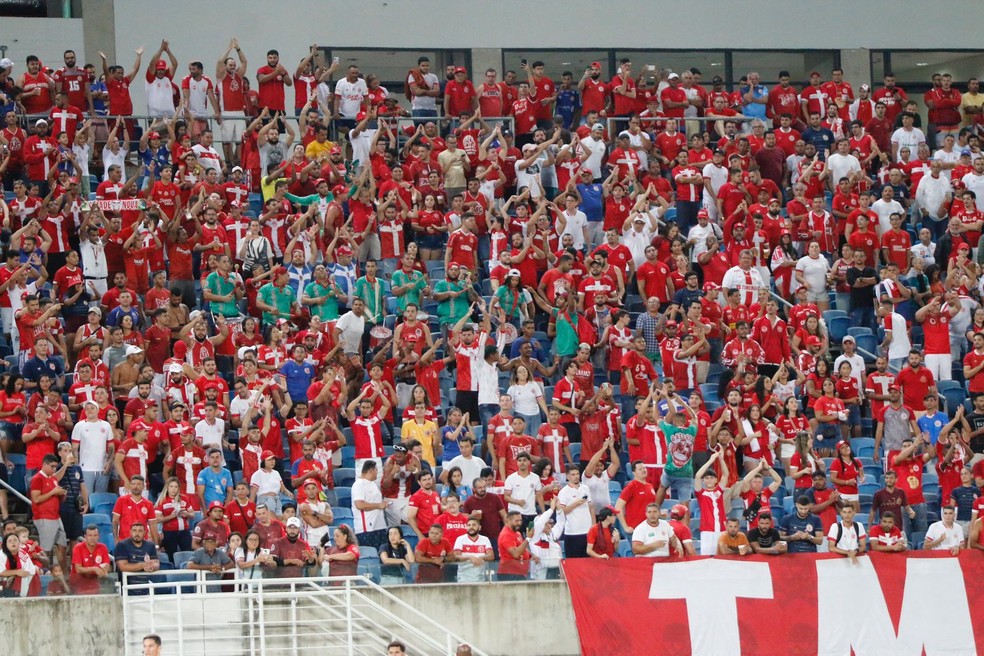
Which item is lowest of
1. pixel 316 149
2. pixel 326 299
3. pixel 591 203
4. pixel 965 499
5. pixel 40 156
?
pixel 965 499

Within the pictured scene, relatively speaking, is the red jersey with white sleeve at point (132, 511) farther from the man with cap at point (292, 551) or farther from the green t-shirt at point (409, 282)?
the green t-shirt at point (409, 282)

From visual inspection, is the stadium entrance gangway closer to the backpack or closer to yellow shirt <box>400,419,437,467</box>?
yellow shirt <box>400,419,437,467</box>

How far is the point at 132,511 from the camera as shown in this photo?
19.4 m

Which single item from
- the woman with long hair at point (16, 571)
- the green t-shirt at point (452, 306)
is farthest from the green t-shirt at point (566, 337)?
the woman with long hair at point (16, 571)

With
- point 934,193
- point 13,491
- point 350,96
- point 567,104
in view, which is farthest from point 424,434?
point 934,193

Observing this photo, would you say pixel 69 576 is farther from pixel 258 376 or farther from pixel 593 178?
pixel 593 178

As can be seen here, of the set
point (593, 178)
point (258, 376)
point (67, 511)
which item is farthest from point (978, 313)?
point (67, 511)

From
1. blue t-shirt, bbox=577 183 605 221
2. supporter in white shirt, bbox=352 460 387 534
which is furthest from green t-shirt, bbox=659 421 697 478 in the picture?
blue t-shirt, bbox=577 183 605 221

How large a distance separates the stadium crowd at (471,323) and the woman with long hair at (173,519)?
0.09ft

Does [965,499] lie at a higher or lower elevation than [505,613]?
higher

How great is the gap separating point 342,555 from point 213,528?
141 cm

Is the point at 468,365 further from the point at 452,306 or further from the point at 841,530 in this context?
the point at 841,530

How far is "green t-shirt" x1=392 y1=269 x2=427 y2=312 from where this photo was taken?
23.9m

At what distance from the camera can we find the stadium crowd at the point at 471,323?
65.2ft
